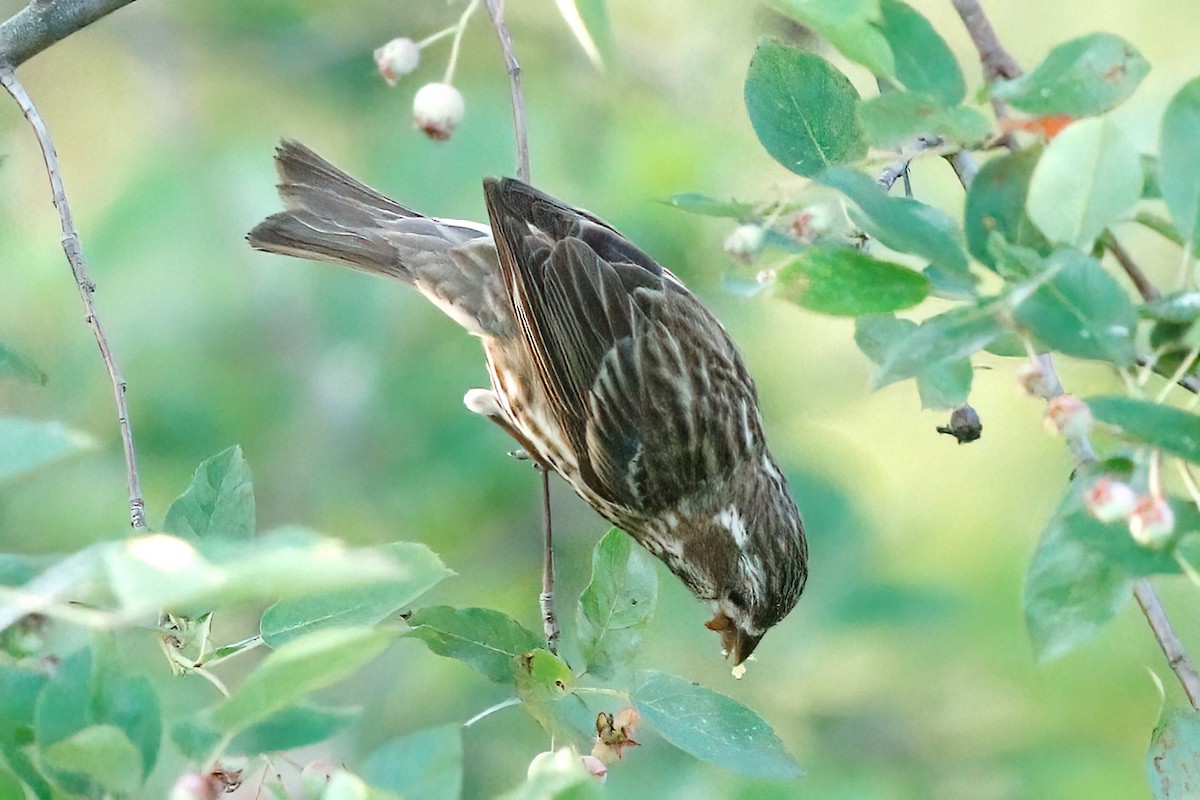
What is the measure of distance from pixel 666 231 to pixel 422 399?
41.0 inches

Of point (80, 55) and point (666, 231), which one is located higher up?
point (80, 55)

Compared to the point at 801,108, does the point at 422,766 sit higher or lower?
lower

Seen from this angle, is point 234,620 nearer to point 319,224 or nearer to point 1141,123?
point 319,224

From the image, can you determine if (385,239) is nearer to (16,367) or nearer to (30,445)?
(16,367)

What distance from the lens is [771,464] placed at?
3.76 m

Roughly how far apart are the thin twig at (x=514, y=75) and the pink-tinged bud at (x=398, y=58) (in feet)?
0.48

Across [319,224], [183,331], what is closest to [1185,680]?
[319,224]

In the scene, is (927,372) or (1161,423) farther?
(927,372)

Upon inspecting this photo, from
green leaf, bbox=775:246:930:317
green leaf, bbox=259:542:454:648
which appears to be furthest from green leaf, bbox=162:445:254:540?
green leaf, bbox=775:246:930:317

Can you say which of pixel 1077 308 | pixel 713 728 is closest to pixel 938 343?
pixel 1077 308

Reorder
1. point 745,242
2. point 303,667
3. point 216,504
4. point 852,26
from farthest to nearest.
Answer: point 216,504 < point 745,242 < point 852,26 < point 303,667

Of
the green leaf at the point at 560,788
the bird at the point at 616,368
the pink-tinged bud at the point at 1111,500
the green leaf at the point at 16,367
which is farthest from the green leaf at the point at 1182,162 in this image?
Result: the bird at the point at 616,368

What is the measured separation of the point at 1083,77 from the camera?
138 centimetres

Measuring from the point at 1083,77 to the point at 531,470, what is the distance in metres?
3.43
